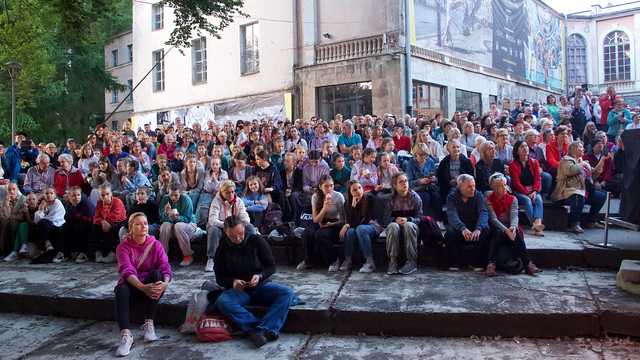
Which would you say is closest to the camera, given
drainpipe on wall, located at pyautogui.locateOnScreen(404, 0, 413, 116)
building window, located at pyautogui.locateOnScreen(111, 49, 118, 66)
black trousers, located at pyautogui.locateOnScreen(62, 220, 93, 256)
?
black trousers, located at pyautogui.locateOnScreen(62, 220, 93, 256)

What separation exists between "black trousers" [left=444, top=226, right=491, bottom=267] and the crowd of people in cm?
1

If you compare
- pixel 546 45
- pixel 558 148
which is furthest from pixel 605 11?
pixel 558 148

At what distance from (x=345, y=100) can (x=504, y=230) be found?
1376 centimetres

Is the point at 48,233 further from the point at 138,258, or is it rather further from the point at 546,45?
the point at 546,45

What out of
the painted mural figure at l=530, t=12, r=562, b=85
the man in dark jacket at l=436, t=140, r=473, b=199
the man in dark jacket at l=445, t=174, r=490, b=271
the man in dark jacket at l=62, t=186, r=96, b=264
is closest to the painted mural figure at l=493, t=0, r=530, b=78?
the painted mural figure at l=530, t=12, r=562, b=85

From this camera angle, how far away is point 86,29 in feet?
17.5

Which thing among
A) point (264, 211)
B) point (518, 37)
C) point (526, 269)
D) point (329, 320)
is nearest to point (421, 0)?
point (518, 37)

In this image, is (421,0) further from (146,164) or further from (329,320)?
(329,320)

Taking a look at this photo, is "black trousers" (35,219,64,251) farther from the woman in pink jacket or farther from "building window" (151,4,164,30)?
"building window" (151,4,164,30)

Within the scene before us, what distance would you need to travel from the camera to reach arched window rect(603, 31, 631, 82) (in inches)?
1574

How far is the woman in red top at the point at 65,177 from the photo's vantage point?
9.75 m

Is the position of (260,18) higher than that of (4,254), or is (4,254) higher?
(260,18)

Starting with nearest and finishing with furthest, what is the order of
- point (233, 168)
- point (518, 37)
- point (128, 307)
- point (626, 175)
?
point (128, 307)
point (626, 175)
point (233, 168)
point (518, 37)

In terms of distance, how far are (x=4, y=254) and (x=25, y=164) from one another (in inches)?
138
